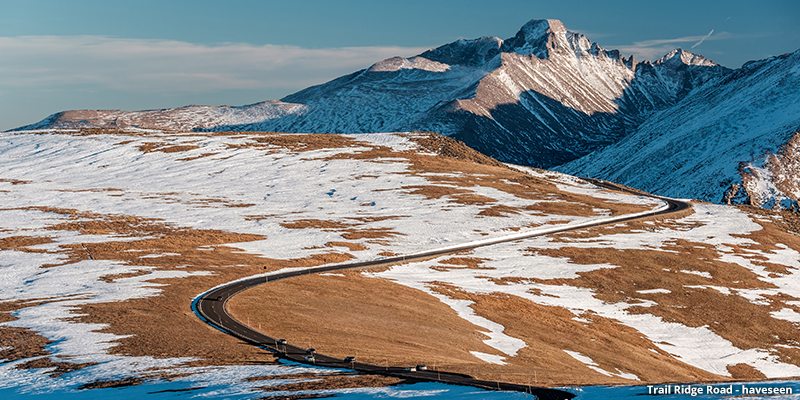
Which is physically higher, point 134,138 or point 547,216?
point 134,138

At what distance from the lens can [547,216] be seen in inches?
4660

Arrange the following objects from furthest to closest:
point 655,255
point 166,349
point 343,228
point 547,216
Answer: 1. point 547,216
2. point 343,228
3. point 655,255
4. point 166,349

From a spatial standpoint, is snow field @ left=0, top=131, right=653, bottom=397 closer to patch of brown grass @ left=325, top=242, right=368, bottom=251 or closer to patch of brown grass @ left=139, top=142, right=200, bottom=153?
patch of brown grass @ left=139, top=142, right=200, bottom=153

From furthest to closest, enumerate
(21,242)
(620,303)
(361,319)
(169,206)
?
(169,206) < (21,242) < (620,303) < (361,319)

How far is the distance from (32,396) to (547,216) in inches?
3897

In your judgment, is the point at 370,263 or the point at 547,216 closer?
the point at 370,263

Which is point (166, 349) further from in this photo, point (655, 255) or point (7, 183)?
point (7, 183)

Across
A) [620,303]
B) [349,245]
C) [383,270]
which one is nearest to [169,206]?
[349,245]

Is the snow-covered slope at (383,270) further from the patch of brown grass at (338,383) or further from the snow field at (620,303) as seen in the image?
the patch of brown grass at (338,383)

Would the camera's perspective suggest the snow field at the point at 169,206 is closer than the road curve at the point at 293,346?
No

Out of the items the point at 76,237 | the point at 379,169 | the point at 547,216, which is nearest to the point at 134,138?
the point at 379,169

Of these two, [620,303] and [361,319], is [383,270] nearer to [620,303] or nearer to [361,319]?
[361,319]

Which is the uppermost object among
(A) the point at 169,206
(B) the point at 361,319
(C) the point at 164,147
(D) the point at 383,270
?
(C) the point at 164,147

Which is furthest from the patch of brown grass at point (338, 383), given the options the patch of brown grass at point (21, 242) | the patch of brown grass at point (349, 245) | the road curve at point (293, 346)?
the patch of brown grass at point (21, 242)
